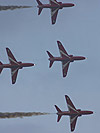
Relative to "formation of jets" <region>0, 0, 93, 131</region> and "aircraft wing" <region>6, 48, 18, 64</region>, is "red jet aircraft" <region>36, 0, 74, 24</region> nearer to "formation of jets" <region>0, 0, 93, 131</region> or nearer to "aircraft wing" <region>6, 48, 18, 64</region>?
"formation of jets" <region>0, 0, 93, 131</region>

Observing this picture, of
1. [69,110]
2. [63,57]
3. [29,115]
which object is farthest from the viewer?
[63,57]

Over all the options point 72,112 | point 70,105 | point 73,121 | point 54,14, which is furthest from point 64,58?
point 73,121

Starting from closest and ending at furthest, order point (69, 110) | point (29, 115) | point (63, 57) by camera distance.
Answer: point (29, 115) → point (69, 110) → point (63, 57)

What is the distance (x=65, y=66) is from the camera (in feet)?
424

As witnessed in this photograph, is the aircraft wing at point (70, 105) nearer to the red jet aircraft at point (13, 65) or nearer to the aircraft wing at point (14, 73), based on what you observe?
the red jet aircraft at point (13, 65)

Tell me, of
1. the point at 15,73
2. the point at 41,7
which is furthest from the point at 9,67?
the point at 41,7

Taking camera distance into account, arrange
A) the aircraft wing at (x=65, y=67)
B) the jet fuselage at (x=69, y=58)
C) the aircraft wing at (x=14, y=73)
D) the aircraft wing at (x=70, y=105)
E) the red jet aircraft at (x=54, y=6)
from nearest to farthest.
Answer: the aircraft wing at (x=70, y=105), the aircraft wing at (x=14, y=73), the jet fuselage at (x=69, y=58), the red jet aircraft at (x=54, y=6), the aircraft wing at (x=65, y=67)

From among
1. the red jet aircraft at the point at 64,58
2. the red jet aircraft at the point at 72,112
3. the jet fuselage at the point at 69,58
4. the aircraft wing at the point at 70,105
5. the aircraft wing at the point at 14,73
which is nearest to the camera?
the red jet aircraft at the point at 72,112

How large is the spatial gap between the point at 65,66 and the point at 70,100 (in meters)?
14.0

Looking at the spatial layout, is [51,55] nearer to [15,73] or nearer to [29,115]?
[15,73]

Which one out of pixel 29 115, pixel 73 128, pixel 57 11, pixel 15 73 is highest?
pixel 57 11

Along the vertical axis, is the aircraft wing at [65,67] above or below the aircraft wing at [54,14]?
below

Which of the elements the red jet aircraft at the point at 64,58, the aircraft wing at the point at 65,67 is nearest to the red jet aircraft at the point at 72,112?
the aircraft wing at the point at 65,67

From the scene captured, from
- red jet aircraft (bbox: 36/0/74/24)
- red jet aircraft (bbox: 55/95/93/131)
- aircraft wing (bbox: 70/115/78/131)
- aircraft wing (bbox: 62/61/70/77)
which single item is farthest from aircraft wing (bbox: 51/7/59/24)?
aircraft wing (bbox: 70/115/78/131)
